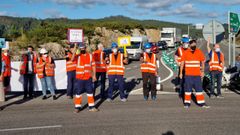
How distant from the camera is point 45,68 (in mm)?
13305

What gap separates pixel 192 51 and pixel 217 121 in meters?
2.66

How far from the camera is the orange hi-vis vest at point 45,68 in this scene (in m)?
13.2

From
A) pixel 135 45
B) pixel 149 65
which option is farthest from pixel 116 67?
pixel 135 45

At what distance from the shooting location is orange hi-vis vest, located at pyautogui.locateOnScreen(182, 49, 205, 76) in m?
11.0

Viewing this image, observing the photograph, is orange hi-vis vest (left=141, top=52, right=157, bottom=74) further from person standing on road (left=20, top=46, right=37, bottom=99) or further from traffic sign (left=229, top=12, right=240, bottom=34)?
traffic sign (left=229, top=12, right=240, bottom=34)

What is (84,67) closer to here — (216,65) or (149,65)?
(149,65)

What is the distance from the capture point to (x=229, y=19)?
57.2ft

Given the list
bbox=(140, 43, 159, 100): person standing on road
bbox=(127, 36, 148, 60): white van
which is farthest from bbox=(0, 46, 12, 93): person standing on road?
bbox=(127, 36, 148, 60): white van

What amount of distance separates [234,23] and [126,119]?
10342 mm

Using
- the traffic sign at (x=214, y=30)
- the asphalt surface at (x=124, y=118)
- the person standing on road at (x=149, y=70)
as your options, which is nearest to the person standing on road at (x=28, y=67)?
the asphalt surface at (x=124, y=118)

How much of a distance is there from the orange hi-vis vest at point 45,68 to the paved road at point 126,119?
48.9 inches

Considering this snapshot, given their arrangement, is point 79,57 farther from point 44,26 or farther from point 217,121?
point 44,26

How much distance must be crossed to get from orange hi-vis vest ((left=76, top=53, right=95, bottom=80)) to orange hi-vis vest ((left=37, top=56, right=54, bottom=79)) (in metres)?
2.97

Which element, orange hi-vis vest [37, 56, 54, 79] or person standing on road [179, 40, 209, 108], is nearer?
person standing on road [179, 40, 209, 108]
